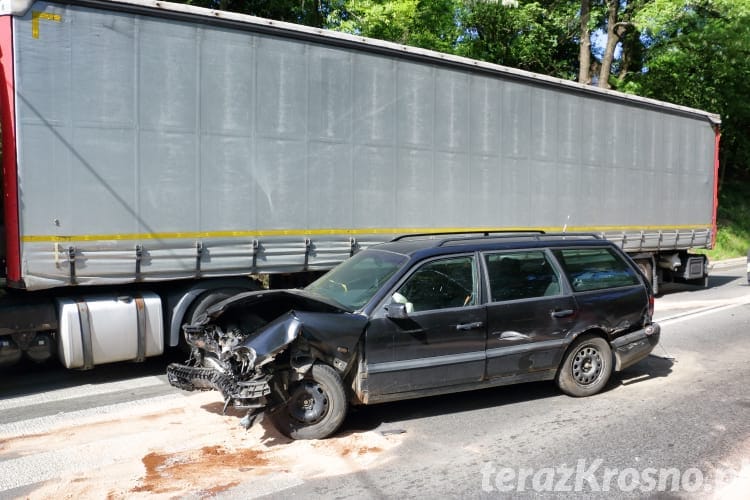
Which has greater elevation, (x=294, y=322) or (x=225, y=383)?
(x=294, y=322)

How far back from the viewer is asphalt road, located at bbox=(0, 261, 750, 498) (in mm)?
4160

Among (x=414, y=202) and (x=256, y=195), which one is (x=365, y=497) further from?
(x=414, y=202)

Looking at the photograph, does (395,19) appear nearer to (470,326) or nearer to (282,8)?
(282,8)

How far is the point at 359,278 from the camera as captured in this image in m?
5.80

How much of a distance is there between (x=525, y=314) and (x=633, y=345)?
1.42 meters

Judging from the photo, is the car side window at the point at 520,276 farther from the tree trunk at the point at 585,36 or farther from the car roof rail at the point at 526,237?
the tree trunk at the point at 585,36

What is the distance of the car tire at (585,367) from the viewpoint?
6.01 meters

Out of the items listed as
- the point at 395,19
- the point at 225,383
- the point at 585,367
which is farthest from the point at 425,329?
the point at 395,19

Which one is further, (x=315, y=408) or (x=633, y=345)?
(x=633, y=345)

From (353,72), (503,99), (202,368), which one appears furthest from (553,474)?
(503,99)

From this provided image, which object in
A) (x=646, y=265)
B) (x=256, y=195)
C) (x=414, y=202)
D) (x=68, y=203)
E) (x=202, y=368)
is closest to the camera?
(x=202, y=368)

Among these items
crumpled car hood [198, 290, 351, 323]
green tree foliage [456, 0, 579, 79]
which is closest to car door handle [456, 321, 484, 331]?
crumpled car hood [198, 290, 351, 323]

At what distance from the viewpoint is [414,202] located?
354 inches

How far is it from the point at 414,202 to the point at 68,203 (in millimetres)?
4503
